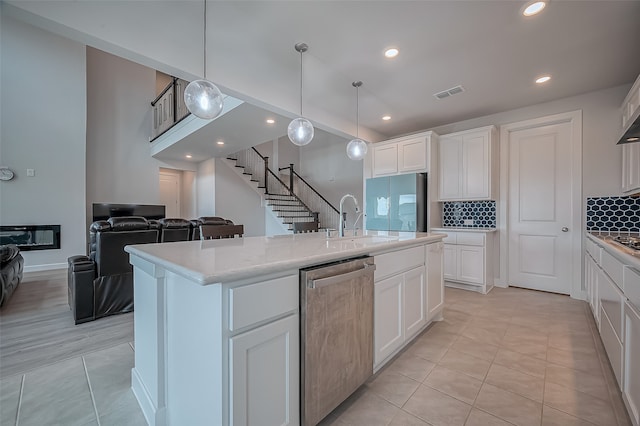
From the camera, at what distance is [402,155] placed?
4.71 m

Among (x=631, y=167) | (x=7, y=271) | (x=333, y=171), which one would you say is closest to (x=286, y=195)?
(x=333, y=171)

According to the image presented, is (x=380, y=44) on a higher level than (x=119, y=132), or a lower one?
lower

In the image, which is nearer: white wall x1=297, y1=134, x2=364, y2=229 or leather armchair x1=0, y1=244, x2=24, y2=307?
leather armchair x1=0, y1=244, x2=24, y2=307

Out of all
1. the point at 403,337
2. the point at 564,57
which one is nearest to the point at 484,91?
the point at 564,57

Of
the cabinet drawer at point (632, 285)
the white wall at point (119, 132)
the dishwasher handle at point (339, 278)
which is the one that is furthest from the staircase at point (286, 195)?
the cabinet drawer at point (632, 285)

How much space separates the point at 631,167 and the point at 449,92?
2032mm

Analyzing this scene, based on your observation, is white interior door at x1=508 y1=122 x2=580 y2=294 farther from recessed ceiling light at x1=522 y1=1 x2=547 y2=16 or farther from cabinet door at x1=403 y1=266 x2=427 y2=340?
cabinet door at x1=403 y1=266 x2=427 y2=340

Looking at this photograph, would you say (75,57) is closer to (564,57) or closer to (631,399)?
(564,57)

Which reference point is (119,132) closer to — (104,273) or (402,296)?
(104,273)

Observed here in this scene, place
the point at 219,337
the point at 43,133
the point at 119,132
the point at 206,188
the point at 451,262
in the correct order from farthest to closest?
the point at 206,188 < the point at 119,132 < the point at 43,133 < the point at 451,262 < the point at 219,337

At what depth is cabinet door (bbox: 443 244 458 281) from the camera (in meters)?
4.09

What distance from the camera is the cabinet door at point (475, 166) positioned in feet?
13.4

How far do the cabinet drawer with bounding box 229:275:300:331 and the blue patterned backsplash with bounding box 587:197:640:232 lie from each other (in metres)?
4.31

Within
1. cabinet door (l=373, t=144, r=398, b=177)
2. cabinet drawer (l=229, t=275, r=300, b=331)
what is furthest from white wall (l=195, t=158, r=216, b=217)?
cabinet drawer (l=229, t=275, r=300, b=331)
